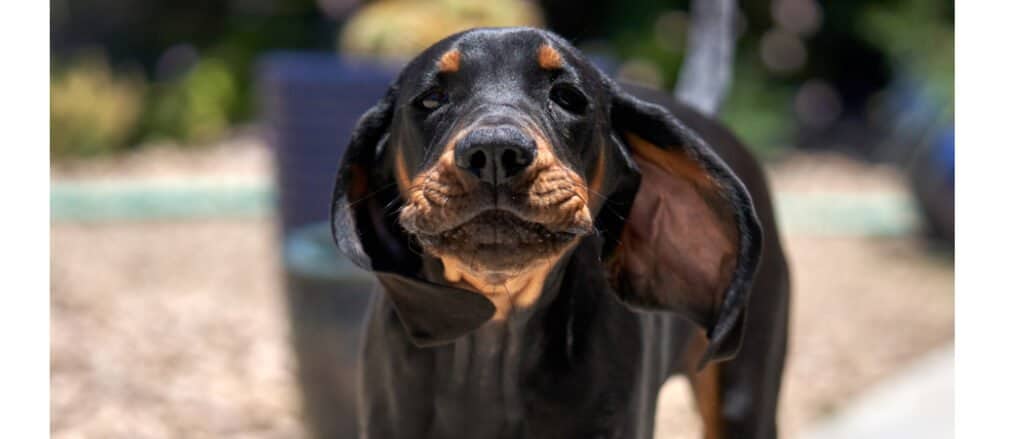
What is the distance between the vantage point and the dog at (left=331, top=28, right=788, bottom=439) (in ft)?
6.35

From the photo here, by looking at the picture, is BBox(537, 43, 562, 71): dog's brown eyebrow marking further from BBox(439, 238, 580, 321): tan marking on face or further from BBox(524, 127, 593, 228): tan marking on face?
BBox(439, 238, 580, 321): tan marking on face

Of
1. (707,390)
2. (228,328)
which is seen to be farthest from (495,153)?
(228,328)

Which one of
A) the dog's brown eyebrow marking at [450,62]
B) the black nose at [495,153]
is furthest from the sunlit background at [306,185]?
the black nose at [495,153]

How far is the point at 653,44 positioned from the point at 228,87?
11.6 ft

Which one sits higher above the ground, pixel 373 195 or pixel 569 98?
pixel 569 98

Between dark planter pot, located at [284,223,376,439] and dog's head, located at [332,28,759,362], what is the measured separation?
4.80 feet

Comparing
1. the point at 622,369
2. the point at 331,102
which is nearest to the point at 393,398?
the point at 622,369

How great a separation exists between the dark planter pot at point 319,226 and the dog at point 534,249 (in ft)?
3.94

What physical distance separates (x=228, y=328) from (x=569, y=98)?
159 inches

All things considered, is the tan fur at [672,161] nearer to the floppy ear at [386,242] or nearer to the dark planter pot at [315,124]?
the floppy ear at [386,242]

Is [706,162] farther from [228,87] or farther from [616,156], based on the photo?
[228,87]

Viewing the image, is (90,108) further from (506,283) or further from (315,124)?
(506,283)

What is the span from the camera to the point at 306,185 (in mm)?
4551

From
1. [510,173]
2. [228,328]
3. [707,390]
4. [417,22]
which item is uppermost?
[417,22]
